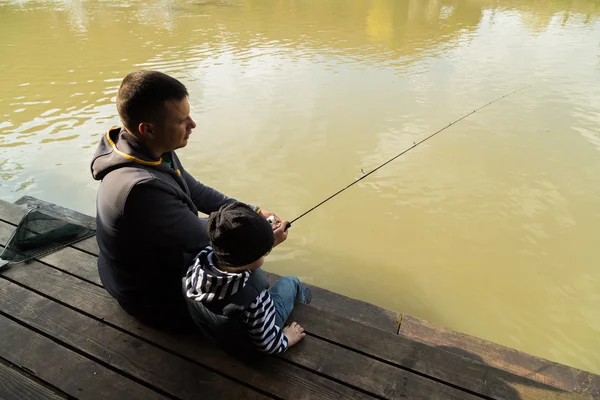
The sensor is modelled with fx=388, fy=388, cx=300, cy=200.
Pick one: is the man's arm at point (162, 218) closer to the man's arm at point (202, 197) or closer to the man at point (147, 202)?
the man at point (147, 202)

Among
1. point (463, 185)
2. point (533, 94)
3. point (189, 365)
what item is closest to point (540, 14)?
point (533, 94)

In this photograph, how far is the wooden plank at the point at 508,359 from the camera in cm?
186

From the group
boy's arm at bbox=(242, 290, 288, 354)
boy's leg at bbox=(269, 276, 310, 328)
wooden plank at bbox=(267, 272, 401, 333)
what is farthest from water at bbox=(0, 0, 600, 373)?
boy's arm at bbox=(242, 290, 288, 354)

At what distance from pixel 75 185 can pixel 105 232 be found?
11.0 feet

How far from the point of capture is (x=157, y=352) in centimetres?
166

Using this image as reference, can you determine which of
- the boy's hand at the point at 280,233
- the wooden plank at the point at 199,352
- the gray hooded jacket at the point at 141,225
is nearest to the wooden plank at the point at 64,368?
the wooden plank at the point at 199,352

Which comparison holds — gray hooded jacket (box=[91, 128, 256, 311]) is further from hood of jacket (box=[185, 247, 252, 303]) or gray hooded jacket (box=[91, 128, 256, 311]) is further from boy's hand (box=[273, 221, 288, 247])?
boy's hand (box=[273, 221, 288, 247])

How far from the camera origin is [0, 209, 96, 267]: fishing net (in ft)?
7.33

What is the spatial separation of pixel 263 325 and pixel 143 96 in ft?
3.21

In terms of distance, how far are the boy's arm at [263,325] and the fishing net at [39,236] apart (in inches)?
61.1

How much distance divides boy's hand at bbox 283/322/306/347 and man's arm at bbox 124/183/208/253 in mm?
543

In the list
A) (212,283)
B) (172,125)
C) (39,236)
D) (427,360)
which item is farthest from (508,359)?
(39,236)

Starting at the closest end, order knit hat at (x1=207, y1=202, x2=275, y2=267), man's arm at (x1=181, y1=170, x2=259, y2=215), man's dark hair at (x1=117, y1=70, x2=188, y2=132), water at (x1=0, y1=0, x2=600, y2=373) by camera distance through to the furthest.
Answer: knit hat at (x1=207, y1=202, x2=275, y2=267) < man's dark hair at (x1=117, y1=70, x2=188, y2=132) < man's arm at (x1=181, y1=170, x2=259, y2=215) < water at (x1=0, y1=0, x2=600, y2=373)

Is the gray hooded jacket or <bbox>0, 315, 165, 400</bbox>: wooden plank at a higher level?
the gray hooded jacket
